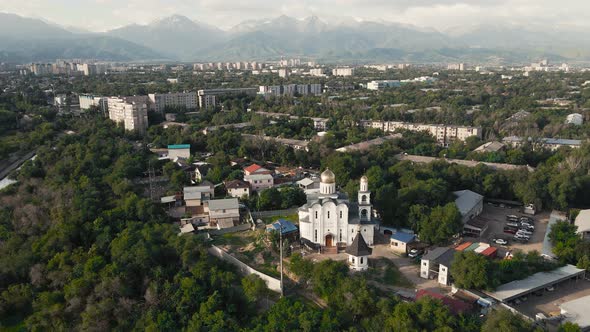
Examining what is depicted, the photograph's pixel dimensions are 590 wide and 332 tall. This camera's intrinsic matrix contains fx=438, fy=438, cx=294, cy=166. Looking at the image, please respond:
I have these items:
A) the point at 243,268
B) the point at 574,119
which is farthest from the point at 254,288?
the point at 574,119

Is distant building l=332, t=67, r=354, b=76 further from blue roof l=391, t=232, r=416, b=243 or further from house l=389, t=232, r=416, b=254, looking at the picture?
house l=389, t=232, r=416, b=254

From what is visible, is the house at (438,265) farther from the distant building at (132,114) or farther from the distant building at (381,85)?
the distant building at (381,85)

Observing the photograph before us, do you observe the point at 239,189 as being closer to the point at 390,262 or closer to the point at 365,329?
the point at 390,262

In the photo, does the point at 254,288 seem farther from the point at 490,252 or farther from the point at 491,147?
the point at 491,147

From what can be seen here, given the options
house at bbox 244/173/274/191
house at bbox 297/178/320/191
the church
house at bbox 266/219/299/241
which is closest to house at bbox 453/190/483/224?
the church

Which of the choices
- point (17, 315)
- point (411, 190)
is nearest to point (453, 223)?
point (411, 190)
